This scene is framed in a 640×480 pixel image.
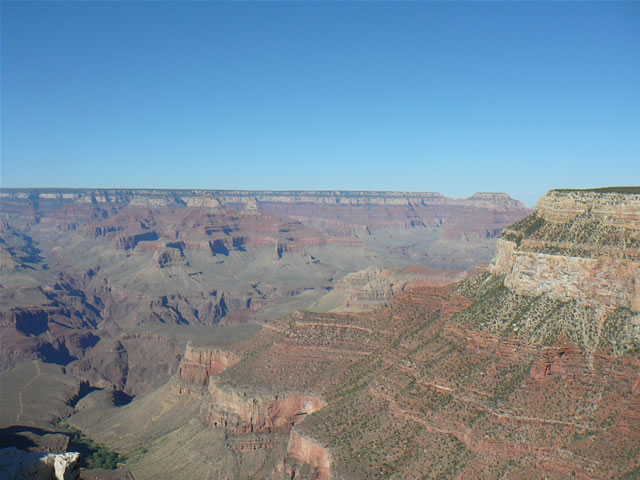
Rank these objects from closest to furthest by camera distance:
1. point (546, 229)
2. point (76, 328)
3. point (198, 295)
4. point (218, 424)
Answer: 1. point (546, 229)
2. point (218, 424)
3. point (76, 328)
4. point (198, 295)

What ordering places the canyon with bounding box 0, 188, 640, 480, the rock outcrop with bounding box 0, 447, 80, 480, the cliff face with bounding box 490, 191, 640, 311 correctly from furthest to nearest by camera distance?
the cliff face with bounding box 490, 191, 640, 311, the canyon with bounding box 0, 188, 640, 480, the rock outcrop with bounding box 0, 447, 80, 480

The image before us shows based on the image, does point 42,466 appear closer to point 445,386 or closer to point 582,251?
point 445,386

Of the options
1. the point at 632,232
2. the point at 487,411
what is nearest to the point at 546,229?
the point at 632,232

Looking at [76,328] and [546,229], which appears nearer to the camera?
[546,229]

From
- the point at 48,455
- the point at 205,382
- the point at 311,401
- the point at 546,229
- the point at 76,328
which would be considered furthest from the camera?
the point at 76,328

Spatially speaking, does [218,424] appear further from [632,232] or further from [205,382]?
[632,232]

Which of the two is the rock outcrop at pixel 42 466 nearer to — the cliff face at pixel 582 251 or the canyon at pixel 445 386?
the canyon at pixel 445 386

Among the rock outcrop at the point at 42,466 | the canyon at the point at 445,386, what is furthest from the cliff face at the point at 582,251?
the rock outcrop at the point at 42,466

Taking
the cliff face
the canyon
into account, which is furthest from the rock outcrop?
the cliff face

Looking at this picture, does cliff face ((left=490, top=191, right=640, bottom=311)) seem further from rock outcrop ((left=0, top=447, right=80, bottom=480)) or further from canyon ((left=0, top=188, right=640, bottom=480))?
rock outcrop ((left=0, top=447, right=80, bottom=480))
